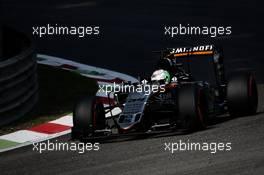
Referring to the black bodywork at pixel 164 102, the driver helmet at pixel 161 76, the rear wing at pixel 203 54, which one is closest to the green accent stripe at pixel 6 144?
the black bodywork at pixel 164 102

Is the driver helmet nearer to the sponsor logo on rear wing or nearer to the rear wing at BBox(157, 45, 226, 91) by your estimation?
the rear wing at BBox(157, 45, 226, 91)

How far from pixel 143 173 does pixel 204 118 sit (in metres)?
2.77

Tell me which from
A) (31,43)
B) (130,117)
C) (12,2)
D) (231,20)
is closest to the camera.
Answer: (130,117)

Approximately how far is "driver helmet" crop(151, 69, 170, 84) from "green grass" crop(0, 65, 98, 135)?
237 centimetres

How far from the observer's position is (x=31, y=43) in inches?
744

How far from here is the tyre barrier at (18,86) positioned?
649 inches

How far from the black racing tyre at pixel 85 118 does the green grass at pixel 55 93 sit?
Answer: 183 cm

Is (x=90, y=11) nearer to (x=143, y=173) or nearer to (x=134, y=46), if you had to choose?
(x=134, y=46)

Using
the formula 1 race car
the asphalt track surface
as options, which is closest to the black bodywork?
the formula 1 race car

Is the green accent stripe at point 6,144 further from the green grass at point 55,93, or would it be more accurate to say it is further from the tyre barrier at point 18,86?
the tyre barrier at point 18,86

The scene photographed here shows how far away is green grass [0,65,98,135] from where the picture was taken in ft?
55.5

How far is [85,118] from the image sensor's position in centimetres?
1462

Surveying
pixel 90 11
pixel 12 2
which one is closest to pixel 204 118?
pixel 90 11

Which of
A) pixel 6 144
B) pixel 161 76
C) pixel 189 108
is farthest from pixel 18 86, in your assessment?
pixel 189 108
